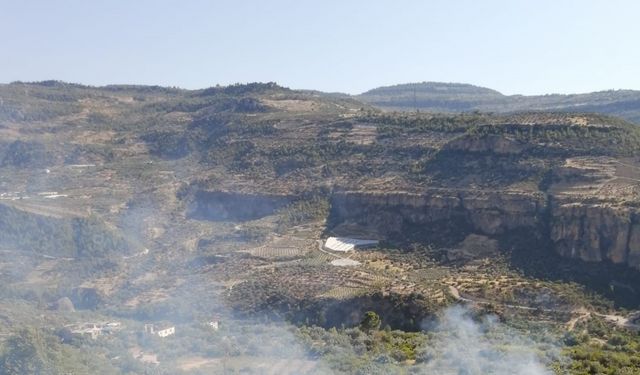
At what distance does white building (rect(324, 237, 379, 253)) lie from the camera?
161 ft

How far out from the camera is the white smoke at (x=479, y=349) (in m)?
28.0

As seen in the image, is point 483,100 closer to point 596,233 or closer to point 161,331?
point 596,233

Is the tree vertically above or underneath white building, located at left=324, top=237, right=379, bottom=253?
underneath

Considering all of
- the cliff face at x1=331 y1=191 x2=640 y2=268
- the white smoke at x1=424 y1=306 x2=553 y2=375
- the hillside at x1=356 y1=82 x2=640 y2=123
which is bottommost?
the white smoke at x1=424 y1=306 x2=553 y2=375

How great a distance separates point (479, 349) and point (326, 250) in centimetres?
1960

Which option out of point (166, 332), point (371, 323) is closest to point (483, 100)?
point (371, 323)

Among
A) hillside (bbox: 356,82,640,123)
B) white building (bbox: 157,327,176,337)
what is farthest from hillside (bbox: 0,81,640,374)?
hillside (bbox: 356,82,640,123)

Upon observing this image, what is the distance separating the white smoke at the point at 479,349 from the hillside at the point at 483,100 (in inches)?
2394

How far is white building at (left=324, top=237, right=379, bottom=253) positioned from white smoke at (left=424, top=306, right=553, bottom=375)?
13.0 meters

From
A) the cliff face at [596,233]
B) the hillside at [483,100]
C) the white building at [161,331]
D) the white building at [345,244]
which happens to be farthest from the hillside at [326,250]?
the hillside at [483,100]

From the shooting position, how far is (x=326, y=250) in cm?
4906

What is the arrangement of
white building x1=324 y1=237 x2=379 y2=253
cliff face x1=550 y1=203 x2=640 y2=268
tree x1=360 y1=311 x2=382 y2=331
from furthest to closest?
white building x1=324 y1=237 x2=379 y2=253 < cliff face x1=550 y1=203 x2=640 y2=268 < tree x1=360 y1=311 x2=382 y2=331

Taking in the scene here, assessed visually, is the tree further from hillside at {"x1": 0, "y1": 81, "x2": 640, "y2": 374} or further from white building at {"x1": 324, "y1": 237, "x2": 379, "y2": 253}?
white building at {"x1": 324, "y1": 237, "x2": 379, "y2": 253}

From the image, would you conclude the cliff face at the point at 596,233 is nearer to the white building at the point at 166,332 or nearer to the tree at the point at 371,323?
the tree at the point at 371,323
